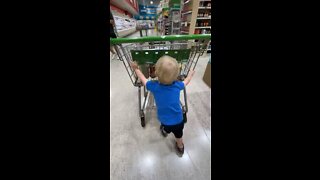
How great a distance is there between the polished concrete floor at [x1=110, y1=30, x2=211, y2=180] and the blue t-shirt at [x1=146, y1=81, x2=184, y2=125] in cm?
32

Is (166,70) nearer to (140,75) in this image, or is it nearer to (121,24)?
(140,75)

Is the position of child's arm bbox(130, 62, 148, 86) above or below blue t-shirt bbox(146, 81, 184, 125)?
above

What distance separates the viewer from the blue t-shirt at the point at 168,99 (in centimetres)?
81

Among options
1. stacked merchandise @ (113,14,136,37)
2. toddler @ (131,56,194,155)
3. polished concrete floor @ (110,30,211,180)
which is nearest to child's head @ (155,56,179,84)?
toddler @ (131,56,194,155)

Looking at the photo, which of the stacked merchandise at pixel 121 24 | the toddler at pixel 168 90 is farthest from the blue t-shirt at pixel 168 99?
the stacked merchandise at pixel 121 24

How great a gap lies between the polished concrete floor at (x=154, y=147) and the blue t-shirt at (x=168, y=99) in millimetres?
316

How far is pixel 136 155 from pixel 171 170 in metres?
0.28

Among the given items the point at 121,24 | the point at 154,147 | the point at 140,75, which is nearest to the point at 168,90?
the point at 140,75

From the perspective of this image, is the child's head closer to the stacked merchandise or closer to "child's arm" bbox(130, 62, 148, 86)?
"child's arm" bbox(130, 62, 148, 86)

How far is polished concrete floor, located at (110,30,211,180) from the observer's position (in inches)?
34.9
